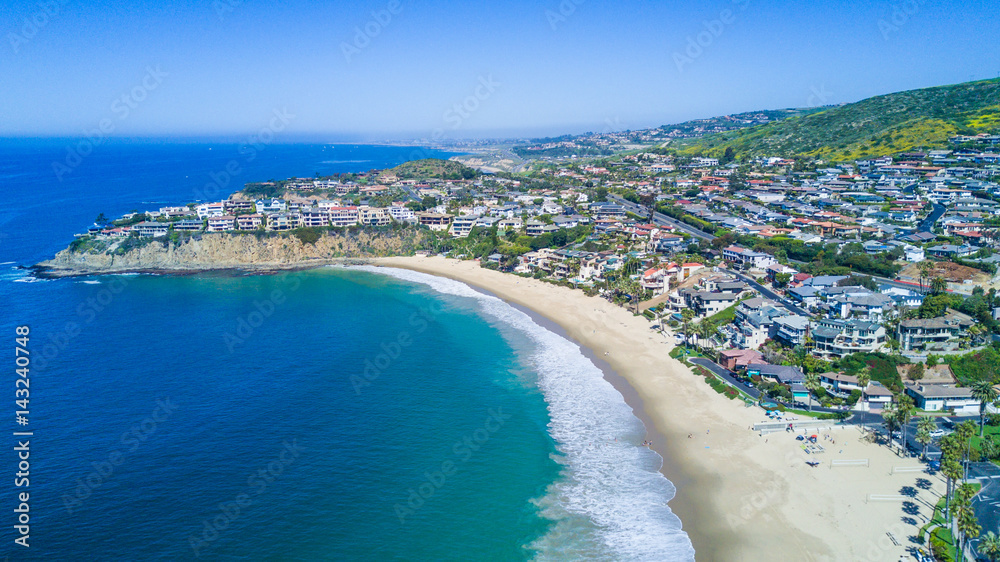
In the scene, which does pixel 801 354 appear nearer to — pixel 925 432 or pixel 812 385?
pixel 812 385

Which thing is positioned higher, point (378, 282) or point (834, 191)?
point (834, 191)

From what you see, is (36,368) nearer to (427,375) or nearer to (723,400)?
(427,375)

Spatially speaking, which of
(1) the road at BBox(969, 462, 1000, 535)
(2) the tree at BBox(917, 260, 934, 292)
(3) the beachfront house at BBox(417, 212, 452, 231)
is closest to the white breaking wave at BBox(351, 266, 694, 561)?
(1) the road at BBox(969, 462, 1000, 535)

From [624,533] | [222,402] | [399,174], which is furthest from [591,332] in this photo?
[399,174]

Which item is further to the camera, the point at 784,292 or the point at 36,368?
the point at 784,292

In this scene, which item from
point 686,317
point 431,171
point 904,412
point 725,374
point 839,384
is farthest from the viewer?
point 431,171

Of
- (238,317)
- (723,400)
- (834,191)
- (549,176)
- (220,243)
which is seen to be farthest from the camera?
(549,176)

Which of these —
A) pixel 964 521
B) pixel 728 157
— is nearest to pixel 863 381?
pixel 964 521
